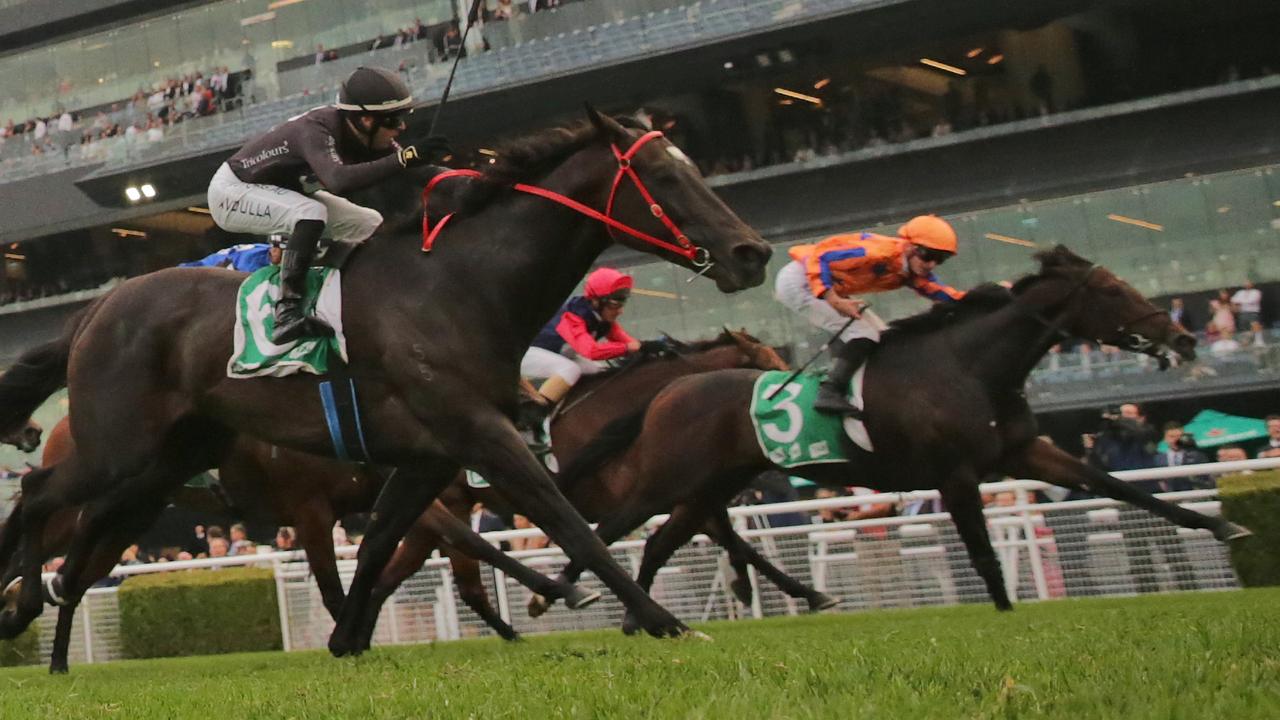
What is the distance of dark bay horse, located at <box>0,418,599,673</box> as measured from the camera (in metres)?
7.34

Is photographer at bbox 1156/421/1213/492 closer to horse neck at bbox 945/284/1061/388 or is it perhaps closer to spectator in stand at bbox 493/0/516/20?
horse neck at bbox 945/284/1061/388

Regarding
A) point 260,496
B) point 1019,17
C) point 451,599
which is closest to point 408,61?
point 1019,17

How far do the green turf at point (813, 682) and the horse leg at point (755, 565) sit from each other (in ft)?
9.34

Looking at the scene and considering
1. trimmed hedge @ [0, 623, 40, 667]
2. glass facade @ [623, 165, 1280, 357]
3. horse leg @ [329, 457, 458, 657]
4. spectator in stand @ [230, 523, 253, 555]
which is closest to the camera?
horse leg @ [329, 457, 458, 657]

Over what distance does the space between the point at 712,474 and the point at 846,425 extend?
746mm

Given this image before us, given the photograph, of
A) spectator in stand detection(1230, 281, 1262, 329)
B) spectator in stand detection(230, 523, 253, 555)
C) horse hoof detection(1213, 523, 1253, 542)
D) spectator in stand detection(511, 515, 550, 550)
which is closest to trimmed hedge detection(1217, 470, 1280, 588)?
horse hoof detection(1213, 523, 1253, 542)

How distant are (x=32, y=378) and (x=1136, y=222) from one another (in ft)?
44.5

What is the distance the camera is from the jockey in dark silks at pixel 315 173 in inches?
212

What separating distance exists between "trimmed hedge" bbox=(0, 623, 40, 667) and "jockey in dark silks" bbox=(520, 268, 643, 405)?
539cm

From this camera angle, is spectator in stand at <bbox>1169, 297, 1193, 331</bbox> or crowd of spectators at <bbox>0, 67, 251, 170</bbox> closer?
spectator in stand at <bbox>1169, 297, 1193, 331</bbox>

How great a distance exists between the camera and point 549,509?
4875mm

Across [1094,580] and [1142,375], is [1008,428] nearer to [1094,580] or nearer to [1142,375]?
[1094,580]

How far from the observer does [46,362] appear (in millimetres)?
6867

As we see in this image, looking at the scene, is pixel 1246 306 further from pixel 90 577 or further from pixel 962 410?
pixel 90 577
